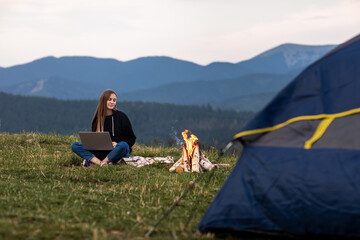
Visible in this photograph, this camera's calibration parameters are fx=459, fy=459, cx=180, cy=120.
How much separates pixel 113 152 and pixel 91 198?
3.56 meters

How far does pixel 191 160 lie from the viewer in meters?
10.5

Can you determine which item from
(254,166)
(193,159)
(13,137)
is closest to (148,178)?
(193,159)

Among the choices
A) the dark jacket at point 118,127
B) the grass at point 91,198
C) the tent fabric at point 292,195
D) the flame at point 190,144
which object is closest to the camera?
the tent fabric at point 292,195

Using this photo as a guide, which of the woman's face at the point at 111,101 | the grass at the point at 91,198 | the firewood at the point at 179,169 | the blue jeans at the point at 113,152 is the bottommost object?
the firewood at the point at 179,169

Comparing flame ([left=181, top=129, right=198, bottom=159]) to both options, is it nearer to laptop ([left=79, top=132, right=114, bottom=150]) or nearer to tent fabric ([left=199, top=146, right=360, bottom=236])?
laptop ([left=79, top=132, right=114, bottom=150])

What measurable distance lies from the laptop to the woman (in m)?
0.17

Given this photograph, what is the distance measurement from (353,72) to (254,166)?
186 cm

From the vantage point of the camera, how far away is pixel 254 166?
5621 mm

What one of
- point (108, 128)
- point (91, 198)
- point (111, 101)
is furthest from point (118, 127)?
point (91, 198)

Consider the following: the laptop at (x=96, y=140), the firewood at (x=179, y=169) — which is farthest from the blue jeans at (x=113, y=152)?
the firewood at (x=179, y=169)

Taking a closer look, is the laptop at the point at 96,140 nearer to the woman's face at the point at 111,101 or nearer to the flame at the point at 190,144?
the woman's face at the point at 111,101

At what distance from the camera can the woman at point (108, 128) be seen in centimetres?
1092

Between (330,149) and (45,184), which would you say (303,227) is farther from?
(45,184)

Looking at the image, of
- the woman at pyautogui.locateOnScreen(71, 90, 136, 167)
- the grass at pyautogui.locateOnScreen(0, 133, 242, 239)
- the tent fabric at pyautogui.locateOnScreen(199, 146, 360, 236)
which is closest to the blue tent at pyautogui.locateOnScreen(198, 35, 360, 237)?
the tent fabric at pyautogui.locateOnScreen(199, 146, 360, 236)
